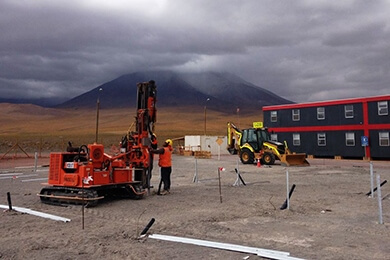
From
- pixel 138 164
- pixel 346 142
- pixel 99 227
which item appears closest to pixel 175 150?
pixel 346 142

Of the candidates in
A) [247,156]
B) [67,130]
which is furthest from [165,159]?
[67,130]

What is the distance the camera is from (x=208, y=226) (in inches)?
346

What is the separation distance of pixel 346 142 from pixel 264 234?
3086 cm

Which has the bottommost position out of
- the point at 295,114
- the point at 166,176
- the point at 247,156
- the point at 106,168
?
the point at 166,176

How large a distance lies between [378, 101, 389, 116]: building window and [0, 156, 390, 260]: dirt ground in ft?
72.0

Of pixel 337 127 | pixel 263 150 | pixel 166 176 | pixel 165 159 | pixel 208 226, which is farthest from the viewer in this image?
pixel 337 127

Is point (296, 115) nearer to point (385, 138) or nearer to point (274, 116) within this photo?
point (274, 116)

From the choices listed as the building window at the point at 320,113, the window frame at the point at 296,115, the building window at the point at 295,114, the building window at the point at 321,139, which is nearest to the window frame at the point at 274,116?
the window frame at the point at 296,115

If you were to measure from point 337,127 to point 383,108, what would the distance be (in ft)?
15.0

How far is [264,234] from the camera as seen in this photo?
8.02 meters

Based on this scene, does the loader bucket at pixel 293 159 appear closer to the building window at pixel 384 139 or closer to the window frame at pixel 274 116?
the building window at pixel 384 139

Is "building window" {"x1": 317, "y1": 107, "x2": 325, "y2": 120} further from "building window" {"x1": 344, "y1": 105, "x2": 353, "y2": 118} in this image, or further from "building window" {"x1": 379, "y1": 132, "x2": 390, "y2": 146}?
"building window" {"x1": 379, "y1": 132, "x2": 390, "y2": 146}

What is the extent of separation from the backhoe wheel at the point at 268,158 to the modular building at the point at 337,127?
8836mm

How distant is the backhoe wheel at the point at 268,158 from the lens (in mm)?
27872
